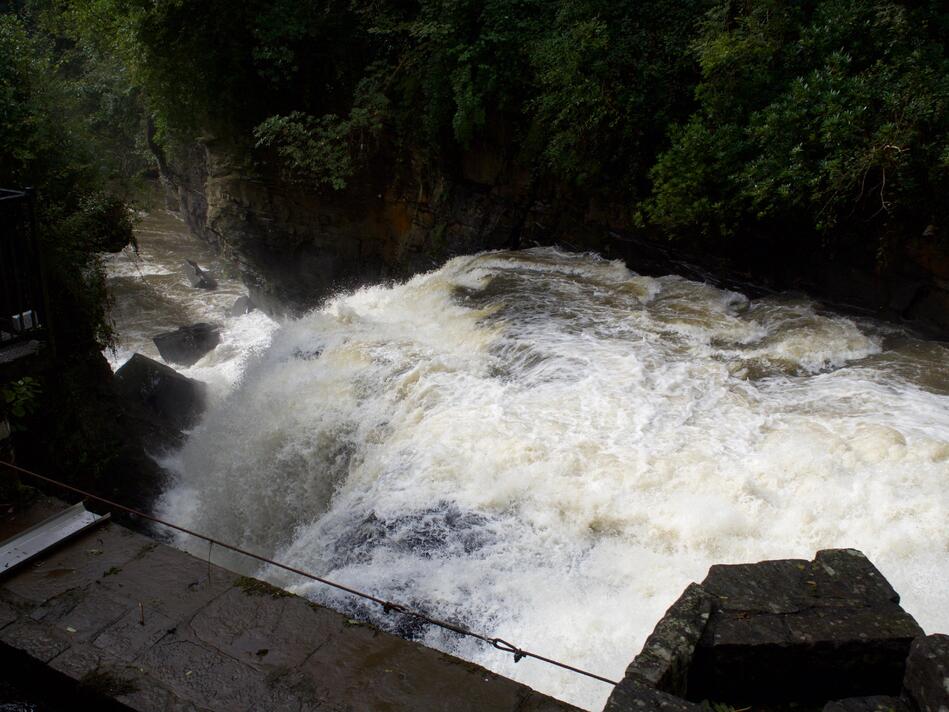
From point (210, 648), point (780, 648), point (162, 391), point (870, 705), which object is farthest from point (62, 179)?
point (870, 705)

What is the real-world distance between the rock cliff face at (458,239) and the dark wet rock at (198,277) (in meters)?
1.61

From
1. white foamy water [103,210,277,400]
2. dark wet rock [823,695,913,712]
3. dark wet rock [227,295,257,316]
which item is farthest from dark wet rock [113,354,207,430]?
dark wet rock [823,695,913,712]

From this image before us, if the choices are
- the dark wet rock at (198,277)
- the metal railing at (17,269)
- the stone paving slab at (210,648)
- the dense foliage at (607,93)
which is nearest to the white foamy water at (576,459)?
the stone paving slab at (210,648)

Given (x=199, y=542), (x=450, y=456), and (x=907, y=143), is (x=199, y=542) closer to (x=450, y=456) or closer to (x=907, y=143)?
(x=450, y=456)

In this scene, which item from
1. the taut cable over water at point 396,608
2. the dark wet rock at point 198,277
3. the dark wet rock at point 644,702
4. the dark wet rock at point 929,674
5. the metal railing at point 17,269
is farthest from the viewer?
the dark wet rock at point 198,277

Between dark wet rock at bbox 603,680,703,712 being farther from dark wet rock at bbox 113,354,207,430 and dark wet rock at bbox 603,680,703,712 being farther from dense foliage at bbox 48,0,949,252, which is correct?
dark wet rock at bbox 113,354,207,430

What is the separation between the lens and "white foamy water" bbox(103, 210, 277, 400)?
11.6 metres

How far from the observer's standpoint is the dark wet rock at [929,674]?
2264 mm

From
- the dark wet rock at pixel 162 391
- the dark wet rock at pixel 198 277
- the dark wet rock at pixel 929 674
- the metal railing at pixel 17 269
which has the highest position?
the metal railing at pixel 17 269

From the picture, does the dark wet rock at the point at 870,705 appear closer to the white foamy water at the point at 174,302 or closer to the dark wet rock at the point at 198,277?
the white foamy water at the point at 174,302

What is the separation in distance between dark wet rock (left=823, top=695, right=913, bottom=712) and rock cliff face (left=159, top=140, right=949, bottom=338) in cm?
580

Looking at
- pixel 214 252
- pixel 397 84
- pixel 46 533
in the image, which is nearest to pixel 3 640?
pixel 46 533

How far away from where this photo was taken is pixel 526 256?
9.89 meters

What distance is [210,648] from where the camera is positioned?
310 cm
